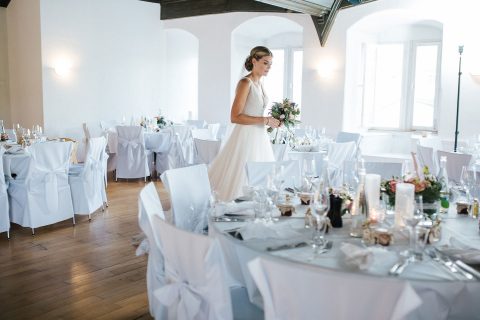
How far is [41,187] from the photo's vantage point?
208 inches

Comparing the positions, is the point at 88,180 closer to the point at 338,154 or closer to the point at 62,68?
the point at 338,154

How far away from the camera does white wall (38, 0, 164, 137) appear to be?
9.65 meters

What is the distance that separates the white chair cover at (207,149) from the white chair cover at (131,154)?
1.86 m

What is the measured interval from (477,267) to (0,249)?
4.26 m

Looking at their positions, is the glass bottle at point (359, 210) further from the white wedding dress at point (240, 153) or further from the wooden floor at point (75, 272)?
the white wedding dress at point (240, 153)

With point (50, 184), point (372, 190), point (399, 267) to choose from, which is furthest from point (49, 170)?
point (399, 267)

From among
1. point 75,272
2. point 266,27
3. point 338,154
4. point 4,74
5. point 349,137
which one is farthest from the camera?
point 266,27

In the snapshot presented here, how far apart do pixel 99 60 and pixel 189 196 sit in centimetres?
779

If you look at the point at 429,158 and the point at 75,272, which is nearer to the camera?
the point at 75,272

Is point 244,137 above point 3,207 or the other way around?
above

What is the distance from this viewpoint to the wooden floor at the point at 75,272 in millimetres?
3502

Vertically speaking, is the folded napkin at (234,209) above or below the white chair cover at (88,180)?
above

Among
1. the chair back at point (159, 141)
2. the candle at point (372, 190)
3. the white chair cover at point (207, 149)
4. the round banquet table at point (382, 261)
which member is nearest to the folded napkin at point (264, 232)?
the round banquet table at point (382, 261)

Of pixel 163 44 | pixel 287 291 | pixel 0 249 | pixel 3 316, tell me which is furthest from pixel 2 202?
pixel 163 44
